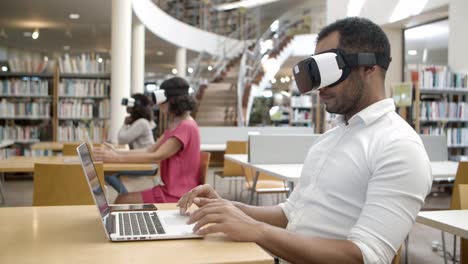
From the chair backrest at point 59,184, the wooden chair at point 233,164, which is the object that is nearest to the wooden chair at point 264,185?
the wooden chair at point 233,164

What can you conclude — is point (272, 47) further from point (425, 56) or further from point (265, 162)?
point (265, 162)

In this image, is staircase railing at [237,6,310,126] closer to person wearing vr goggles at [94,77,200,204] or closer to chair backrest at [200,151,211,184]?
chair backrest at [200,151,211,184]

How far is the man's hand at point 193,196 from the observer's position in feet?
4.69

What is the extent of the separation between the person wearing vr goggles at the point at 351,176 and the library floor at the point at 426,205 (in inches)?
83.2

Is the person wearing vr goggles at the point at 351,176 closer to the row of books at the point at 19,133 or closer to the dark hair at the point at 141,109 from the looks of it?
the dark hair at the point at 141,109

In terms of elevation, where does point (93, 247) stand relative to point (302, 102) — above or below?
below

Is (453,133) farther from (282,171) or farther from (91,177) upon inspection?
(91,177)

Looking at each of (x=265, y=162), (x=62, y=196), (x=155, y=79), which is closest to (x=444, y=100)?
(x=265, y=162)

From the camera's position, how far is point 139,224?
1.30 metres

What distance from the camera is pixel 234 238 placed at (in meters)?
1.14

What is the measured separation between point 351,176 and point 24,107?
23.2ft

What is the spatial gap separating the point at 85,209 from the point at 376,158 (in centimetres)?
95

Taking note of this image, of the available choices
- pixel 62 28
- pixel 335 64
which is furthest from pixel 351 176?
pixel 62 28

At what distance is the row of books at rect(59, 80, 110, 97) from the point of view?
24.1 ft
